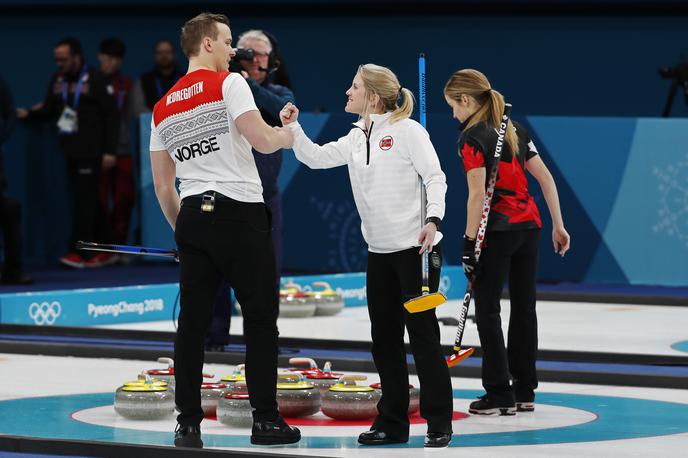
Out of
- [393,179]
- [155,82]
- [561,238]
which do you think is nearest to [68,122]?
[155,82]

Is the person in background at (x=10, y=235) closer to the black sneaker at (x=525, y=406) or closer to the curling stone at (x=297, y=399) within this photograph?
the curling stone at (x=297, y=399)

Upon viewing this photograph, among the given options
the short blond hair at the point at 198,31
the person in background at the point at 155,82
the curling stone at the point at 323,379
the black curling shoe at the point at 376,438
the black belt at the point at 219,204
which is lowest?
the black curling shoe at the point at 376,438

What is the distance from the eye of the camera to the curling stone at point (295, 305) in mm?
10648

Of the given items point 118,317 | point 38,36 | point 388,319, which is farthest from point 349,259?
point 388,319

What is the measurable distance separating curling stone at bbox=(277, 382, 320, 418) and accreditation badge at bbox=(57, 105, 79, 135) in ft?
25.3

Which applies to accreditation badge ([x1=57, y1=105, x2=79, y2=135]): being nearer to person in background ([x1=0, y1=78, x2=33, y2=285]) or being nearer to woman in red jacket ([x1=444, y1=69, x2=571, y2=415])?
person in background ([x1=0, y1=78, x2=33, y2=285])

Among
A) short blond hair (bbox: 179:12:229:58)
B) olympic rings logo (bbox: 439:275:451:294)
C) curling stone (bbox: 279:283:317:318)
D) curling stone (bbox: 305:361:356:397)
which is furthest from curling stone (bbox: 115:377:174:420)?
olympic rings logo (bbox: 439:275:451:294)

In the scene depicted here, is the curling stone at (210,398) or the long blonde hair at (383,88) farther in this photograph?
the curling stone at (210,398)

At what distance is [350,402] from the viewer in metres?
6.34

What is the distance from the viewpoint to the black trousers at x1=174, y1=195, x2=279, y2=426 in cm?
564

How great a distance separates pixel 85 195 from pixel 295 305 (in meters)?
3.76

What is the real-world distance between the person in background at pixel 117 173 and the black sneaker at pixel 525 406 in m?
7.72

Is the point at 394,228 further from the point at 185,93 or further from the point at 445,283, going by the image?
the point at 445,283

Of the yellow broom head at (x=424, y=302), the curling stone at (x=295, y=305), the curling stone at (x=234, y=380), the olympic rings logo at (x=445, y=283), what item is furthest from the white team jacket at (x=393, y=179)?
the olympic rings logo at (x=445, y=283)
